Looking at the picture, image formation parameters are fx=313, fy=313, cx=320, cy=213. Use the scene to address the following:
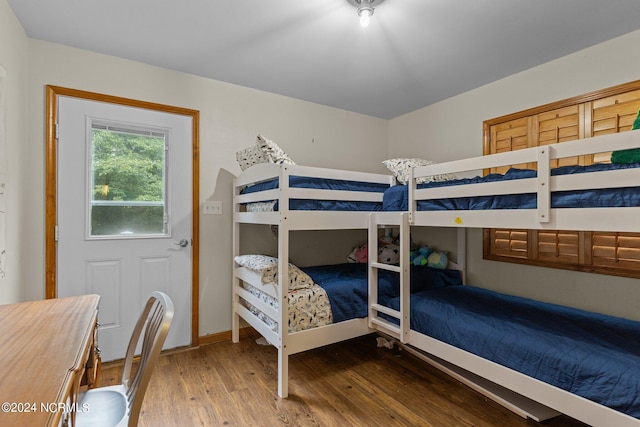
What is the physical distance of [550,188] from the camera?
1422 mm

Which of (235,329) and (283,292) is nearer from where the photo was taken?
(283,292)

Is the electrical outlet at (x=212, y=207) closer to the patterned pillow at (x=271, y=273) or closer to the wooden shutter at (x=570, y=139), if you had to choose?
the patterned pillow at (x=271, y=273)

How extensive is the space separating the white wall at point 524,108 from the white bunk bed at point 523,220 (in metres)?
0.90

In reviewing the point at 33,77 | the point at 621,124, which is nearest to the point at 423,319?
the point at 621,124

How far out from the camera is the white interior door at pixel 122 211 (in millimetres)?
2230

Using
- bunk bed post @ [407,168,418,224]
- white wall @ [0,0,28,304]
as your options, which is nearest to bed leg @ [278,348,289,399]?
bunk bed post @ [407,168,418,224]

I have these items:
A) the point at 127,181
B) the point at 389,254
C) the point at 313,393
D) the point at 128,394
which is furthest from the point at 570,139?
the point at 127,181

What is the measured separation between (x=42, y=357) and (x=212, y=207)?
1.92 meters

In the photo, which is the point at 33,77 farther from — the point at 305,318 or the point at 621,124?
the point at 621,124

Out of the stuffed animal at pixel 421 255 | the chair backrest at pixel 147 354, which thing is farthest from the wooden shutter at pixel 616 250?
the chair backrest at pixel 147 354

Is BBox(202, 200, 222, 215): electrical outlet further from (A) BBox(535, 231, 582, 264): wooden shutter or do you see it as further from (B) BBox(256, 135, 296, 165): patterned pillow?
(A) BBox(535, 231, 582, 264): wooden shutter

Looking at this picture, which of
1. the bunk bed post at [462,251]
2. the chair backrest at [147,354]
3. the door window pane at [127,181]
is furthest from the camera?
the bunk bed post at [462,251]

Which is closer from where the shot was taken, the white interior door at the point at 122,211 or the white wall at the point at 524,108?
the white wall at the point at 524,108

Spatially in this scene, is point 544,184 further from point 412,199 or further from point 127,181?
point 127,181
